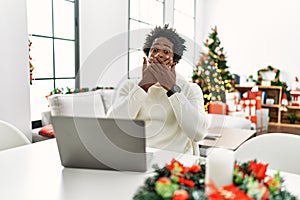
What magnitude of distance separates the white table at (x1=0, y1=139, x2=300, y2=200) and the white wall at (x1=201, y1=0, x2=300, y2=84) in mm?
5683

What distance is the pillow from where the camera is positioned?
2814 millimetres

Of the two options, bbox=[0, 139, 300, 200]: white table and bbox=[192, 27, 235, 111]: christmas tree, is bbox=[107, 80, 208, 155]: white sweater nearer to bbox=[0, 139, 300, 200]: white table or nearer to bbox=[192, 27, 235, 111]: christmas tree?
bbox=[0, 139, 300, 200]: white table

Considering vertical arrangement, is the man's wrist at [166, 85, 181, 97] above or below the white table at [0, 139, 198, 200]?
above

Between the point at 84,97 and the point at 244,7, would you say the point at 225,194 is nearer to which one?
the point at 84,97

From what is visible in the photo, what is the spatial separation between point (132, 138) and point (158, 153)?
0.31 meters

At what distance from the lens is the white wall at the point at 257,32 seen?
19.8 feet

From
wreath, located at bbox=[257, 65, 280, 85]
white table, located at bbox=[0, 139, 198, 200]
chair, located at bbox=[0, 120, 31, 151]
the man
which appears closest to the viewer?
white table, located at bbox=[0, 139, 198, 200]

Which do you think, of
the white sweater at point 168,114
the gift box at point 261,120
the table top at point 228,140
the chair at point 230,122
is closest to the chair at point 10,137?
the white sweater at point 168,114

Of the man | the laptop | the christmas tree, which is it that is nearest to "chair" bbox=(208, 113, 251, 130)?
the christmas tree

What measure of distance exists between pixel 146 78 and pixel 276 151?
66 cm

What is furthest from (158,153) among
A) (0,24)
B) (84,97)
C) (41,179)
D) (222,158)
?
(84,97)

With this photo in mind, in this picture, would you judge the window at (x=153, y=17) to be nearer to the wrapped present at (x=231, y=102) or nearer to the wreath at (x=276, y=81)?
the wrapped present at (x=231, y=102)

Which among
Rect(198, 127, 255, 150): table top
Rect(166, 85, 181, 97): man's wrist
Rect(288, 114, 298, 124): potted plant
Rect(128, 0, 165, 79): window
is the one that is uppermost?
Rect(128, 0, 165, 79): window

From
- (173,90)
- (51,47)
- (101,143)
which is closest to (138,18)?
(51,47)
